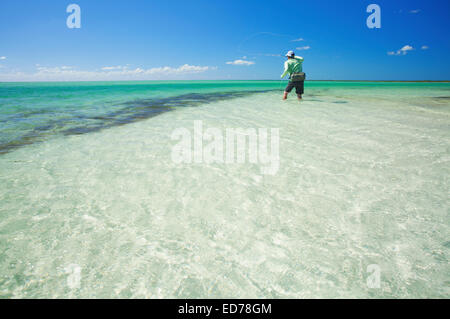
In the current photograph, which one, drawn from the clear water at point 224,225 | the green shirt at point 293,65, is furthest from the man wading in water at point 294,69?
the clear water at point 224,225

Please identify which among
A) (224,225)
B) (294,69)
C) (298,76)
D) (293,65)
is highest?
(293,65)

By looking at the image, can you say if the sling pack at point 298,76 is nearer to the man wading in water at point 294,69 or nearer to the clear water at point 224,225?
Answer: the man wading in water at point 294,69

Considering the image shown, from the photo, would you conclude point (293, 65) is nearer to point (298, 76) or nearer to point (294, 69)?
point (294, 69)

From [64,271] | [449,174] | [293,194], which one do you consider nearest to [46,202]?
[64,271]

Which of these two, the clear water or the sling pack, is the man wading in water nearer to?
the sling pack

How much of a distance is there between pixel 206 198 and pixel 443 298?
208cm

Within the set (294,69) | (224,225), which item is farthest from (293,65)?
(224,225)

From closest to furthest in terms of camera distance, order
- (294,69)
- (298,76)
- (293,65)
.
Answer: (293,65) → (294,69) → (298,76)

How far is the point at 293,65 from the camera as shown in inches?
460

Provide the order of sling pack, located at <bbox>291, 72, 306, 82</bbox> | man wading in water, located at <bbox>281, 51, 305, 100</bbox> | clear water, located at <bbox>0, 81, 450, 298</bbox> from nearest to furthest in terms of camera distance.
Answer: clear water, located at <bbox>0, 81, 450, 298</bbox>, man wading in water, located at <bbox>281, 51, 305, 100</bbox>, sling pack, located at <bbox>291, 72, 306, 82</bbox>

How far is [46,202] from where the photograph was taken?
2.48 m

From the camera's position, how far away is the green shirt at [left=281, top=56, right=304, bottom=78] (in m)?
11.5

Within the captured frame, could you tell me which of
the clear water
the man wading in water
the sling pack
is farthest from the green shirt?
the clear water

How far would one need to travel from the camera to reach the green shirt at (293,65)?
37.7 ft
